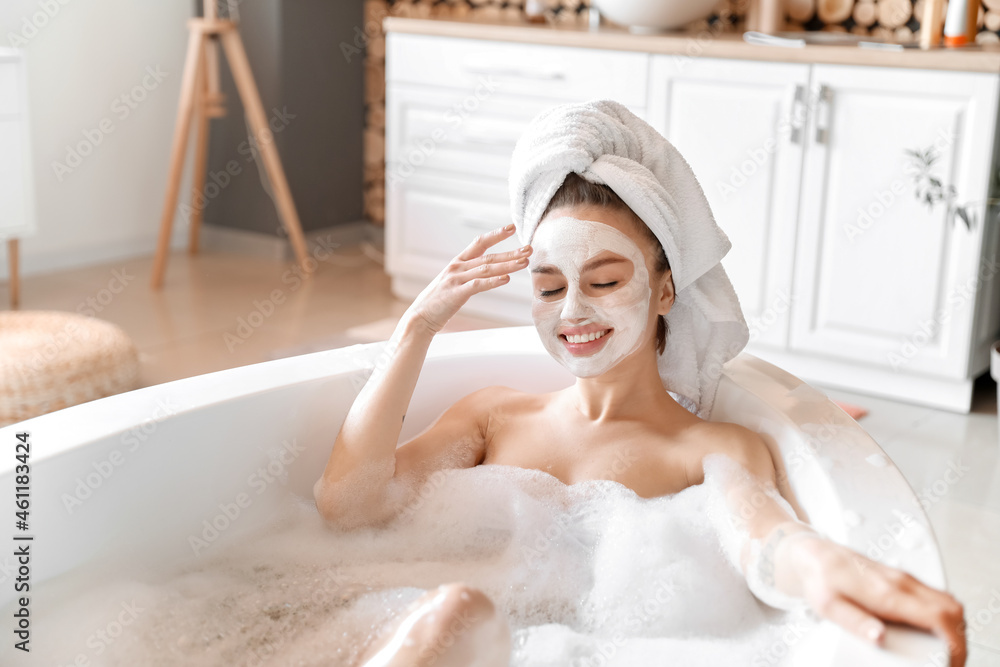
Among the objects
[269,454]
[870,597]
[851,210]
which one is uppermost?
[851,210]

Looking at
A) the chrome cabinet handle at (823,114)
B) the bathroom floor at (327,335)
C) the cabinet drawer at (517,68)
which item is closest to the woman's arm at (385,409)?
the bathroom floor at (327,335)

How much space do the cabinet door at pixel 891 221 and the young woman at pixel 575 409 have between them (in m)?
1.37

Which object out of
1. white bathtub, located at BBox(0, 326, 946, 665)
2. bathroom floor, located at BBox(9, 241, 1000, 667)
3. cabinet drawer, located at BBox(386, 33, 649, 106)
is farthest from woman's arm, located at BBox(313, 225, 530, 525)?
cabinet drawer, located at BBox(386, 33, 649, 106)

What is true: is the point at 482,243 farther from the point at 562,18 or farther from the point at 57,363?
the point at 562,18

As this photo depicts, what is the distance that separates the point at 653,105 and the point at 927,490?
4.18ft

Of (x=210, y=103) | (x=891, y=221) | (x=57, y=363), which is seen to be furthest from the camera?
(x=210, y=103)

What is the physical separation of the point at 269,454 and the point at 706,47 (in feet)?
5.91

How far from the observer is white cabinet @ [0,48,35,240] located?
3094 mm

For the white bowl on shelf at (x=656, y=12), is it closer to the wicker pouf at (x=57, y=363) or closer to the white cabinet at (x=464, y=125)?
the white cabinet at (x=464, y=125)

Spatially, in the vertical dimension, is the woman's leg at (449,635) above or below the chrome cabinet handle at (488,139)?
below

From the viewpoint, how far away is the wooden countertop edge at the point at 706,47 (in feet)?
8.16

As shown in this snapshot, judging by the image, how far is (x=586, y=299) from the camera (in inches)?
53.4

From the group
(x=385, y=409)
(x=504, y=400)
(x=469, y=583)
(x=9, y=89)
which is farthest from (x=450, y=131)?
(x=469, y=583)

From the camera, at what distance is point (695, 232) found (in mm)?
1375
